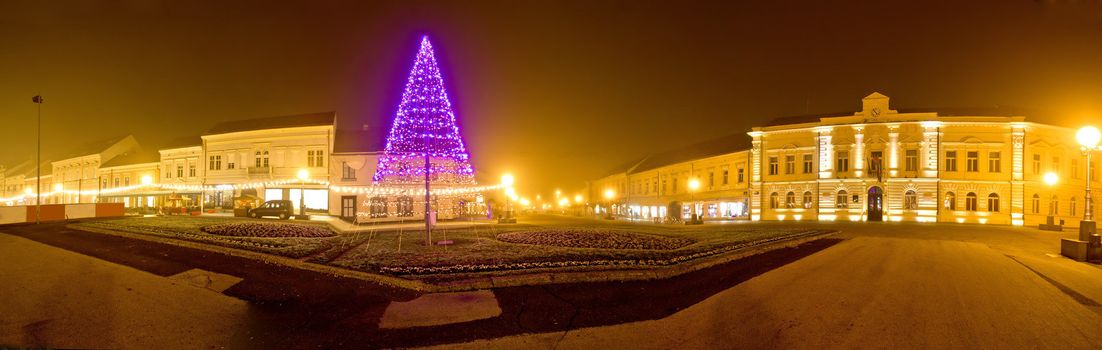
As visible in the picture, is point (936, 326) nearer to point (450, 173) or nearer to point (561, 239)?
point (561, 239)

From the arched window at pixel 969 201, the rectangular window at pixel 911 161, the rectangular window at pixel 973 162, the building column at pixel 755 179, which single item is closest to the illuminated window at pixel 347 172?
the building column at pixel 755 179

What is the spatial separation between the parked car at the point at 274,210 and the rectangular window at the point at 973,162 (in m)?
53.2

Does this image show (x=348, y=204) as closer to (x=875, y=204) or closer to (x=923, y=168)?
(x=875, y=204)

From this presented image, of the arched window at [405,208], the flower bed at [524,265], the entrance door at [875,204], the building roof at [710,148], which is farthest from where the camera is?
the building roof at [710,148]

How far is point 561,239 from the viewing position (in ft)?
63.0

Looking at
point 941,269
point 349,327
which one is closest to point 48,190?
point 349,327

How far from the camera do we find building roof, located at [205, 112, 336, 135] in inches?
1873

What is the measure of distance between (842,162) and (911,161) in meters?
5.07

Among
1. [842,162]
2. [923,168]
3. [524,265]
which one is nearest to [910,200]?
[923,168]

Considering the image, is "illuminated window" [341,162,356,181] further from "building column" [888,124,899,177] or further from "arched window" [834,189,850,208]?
"building column" [888,124,899,177]

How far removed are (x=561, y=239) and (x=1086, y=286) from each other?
539 inches

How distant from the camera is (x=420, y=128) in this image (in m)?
20.0

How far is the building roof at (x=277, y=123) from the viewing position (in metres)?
47.6

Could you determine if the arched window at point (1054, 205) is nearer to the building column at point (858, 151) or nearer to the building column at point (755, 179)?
the building column at point (858, 151)
